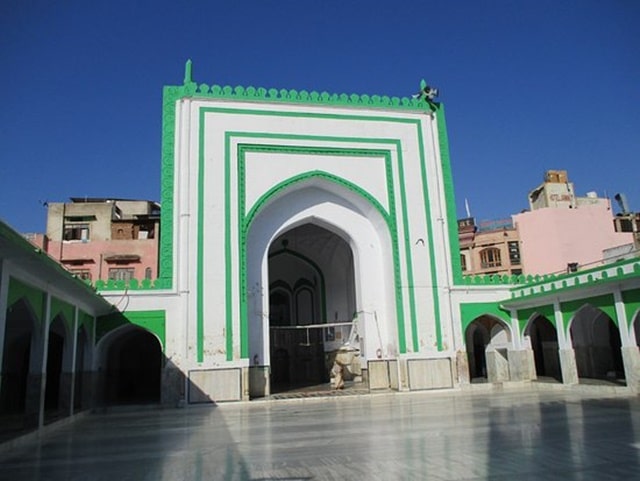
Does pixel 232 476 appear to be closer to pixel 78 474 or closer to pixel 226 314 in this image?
pixel 78 474

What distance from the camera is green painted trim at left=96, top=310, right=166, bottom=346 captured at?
14.8 meters

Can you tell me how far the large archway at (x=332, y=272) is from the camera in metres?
16.7

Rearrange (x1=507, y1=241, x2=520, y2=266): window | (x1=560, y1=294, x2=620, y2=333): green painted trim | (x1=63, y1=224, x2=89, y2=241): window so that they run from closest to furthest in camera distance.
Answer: (x1=560, y1=294, x2=620, y2=333): green painted trim < (x1=63, y1=224, x2=89, y2=241): window < (x1=507, y1=241, x2=520, y2=266): window

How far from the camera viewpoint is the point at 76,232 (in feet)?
82.9

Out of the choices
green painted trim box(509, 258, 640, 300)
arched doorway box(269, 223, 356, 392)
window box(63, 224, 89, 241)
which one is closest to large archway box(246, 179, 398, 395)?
arched doorway box(269, 223, 356, 392)

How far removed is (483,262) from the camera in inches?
1251

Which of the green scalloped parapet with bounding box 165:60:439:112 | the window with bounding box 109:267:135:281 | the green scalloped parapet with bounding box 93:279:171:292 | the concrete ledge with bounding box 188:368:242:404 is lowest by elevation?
the concrete ledge with bounding box 188:368:242:404

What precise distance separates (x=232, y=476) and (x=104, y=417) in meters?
8.58

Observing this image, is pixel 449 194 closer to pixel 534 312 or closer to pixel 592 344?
pixel 534 312

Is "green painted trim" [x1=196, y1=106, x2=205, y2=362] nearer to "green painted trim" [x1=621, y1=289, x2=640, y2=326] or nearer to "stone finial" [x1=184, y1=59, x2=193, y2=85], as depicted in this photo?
"stone finial" [x1=184, y1=59, x2=193, y2=85]

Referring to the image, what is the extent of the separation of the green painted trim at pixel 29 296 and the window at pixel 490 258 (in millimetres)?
25891

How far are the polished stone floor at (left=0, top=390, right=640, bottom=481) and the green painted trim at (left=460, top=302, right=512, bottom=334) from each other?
5.02m

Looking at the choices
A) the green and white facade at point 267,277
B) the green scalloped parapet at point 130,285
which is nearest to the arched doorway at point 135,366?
the green and white facade at point 267,277

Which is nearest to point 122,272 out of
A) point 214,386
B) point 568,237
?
point 214,386
